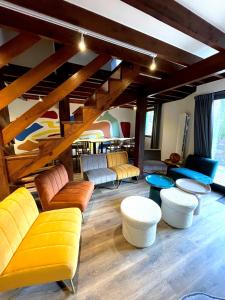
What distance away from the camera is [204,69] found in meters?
2.28

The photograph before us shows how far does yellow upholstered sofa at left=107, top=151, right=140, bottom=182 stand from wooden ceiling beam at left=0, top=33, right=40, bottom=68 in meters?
2.64

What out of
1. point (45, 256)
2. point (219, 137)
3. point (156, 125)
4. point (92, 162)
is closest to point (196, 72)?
point (219, 137)

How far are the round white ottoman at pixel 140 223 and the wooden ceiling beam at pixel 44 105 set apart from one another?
5.92 feet

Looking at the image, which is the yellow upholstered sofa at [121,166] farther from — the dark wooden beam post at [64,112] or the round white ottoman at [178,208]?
the round white ottoman at [178,208]

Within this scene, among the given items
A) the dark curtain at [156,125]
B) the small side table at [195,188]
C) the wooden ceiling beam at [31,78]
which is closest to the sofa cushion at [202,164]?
the small side table at [195,188]

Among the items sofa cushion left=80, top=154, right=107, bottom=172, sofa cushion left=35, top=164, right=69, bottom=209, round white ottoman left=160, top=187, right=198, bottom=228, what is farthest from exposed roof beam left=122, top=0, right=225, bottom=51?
sofa cushion left=80, top=154, right=107, bottom=172

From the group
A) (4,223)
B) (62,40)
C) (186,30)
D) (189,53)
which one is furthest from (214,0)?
(4,223)

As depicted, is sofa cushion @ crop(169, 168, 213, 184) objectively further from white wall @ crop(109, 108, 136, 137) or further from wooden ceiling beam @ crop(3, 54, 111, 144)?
white wall @ crop(109, 108, 136, 137)

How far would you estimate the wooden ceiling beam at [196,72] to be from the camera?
2088 mm

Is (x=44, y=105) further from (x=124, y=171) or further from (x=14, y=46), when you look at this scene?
(x=124, y=171)

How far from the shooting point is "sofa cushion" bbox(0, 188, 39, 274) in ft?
3.91

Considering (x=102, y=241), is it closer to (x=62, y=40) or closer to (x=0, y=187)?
(x=0, y=187)

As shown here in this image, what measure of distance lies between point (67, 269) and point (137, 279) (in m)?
0.79

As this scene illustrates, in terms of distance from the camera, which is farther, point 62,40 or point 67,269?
point 62,40
